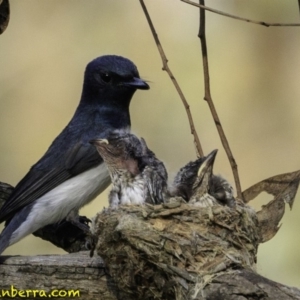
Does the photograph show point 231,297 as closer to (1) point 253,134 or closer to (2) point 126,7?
(1) point 253,134

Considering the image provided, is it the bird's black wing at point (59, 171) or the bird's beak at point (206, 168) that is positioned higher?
the bird's black wing at point (59, 171)

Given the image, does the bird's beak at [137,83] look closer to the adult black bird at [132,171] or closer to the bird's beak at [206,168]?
the adult black bird at [132,171]

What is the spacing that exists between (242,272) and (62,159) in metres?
2.24

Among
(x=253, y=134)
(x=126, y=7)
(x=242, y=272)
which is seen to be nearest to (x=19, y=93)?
(x=126, y=7)

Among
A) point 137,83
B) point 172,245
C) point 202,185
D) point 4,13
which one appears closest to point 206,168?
point 202,185

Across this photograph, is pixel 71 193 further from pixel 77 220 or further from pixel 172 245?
pixel 172 245

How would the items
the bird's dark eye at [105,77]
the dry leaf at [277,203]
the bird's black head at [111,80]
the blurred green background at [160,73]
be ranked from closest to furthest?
the dry leaf at [277,203], the bird's black head at [111,80], the bird's dark eye at [105,77], the blurred green background at [160,73]

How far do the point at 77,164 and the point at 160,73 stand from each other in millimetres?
2154

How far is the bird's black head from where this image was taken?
490 cm

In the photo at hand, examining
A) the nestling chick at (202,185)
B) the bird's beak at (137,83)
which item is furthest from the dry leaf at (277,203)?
the bird's beak at (137,83)

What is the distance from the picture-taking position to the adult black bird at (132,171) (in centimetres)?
379

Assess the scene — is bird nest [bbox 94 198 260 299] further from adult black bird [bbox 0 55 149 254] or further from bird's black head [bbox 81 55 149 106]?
bird's black head [bbox 81 55 149 106]

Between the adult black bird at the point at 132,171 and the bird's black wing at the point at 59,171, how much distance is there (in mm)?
722

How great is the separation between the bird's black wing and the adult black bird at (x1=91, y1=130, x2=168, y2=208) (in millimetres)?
722
